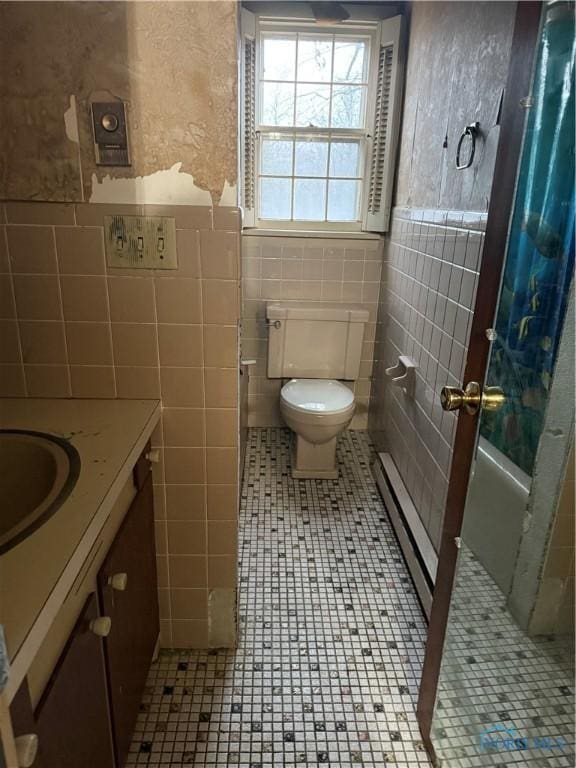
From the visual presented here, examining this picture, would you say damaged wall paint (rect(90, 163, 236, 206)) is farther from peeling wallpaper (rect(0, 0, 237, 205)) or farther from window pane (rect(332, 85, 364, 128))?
window pane (rect(332, 85, 364, 128))

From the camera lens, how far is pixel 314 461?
2699 millimetres

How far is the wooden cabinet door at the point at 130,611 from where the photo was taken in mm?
1033

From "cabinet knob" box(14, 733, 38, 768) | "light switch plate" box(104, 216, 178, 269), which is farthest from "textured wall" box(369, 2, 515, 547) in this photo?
"cabinet knob" box(14, 733, 38, 768)

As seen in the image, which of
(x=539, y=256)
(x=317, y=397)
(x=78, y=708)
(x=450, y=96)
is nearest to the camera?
(x=78, y=708)

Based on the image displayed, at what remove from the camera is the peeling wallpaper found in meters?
1.11

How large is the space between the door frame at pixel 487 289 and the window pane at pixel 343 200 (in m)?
2.00

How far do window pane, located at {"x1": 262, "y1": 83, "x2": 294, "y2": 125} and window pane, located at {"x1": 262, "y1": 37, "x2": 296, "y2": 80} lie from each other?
47 mm

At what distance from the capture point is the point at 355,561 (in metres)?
2.10

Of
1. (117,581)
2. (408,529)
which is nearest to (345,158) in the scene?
(408,529)

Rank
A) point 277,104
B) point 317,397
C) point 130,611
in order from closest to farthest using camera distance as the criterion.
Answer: point 130,611 < point 317,397 < point 277,104

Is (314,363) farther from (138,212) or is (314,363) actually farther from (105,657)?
(105,657)

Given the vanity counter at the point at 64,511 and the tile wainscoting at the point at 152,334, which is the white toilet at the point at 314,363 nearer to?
the tile wainscoting at the point at 152,334

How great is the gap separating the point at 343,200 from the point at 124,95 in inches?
76.6

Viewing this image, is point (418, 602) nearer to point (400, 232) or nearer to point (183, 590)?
point (183, 590)
